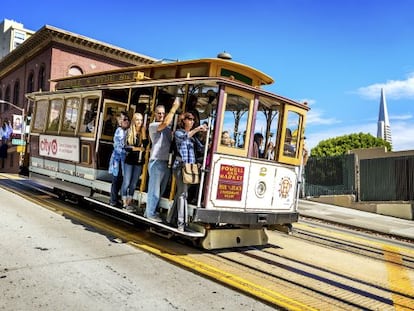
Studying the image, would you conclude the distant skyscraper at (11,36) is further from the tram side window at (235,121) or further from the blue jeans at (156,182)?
the tram side window at (235,121)

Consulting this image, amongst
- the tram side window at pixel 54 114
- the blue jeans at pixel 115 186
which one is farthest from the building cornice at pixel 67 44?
the blue jeans at pixel 115 186

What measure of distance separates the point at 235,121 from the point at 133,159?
215 cm

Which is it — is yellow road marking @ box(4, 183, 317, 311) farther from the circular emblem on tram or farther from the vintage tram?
the circular emblem on tram

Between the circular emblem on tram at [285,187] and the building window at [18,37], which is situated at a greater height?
the building window at [18,37]

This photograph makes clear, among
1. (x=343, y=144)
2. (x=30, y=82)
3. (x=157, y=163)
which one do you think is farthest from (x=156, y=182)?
(x=343, y=144)

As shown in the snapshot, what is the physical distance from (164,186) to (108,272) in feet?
7.08

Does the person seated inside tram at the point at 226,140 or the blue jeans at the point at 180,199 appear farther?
the person seated inside tram at the point at 226,140

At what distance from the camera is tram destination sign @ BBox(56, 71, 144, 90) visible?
8.30 metres

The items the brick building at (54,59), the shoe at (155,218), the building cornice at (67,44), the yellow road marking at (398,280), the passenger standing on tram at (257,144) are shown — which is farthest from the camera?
the brick building at (54,59)

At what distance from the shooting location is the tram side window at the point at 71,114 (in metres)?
9.92

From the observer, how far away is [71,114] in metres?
10.1

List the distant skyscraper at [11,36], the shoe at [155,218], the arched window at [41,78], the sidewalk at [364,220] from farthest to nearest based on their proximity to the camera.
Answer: the distant skyscraper at [11,36] → the arched window at [41,78] → the sidewalk at [364,220] → the shoe at [155,218]

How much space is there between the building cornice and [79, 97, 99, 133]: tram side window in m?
22.4

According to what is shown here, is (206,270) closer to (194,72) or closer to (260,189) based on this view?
(260,189)
